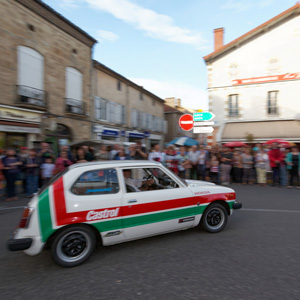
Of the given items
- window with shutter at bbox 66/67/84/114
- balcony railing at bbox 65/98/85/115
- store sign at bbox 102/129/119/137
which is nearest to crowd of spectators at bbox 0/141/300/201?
balcony railing at bbox 65/98/85/115

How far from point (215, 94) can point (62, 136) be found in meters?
13.0

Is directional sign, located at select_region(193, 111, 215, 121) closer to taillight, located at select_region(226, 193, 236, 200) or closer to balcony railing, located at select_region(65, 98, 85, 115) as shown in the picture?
taillight, located at select_region(226, 193, 236, 200)

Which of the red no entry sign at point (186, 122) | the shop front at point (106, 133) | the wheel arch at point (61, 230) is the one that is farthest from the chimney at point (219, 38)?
the wheel arch at point (61, 230)

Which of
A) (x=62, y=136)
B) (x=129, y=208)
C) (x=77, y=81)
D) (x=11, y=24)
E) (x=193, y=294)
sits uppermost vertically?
(x=11, y=24)

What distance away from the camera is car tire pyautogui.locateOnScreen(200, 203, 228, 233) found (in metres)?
4.27

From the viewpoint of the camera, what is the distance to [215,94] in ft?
65.1

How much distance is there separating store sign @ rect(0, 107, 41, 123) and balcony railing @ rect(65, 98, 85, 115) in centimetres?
249

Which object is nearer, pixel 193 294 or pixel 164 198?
pixel 193 294

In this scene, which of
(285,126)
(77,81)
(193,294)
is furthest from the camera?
(285,126)

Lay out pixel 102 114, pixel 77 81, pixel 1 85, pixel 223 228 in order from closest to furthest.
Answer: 1. pixel 223 228
2. pixel 1 85
3. pixel 77 81
4. pixel 102 114

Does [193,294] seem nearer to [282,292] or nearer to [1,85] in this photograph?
[282,292]

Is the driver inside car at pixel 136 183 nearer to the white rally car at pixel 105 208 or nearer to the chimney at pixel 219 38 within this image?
the white rally car at pixel 105 208

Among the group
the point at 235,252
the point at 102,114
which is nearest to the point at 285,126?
the point at 102,114

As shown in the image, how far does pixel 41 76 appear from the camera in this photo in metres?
13.2
